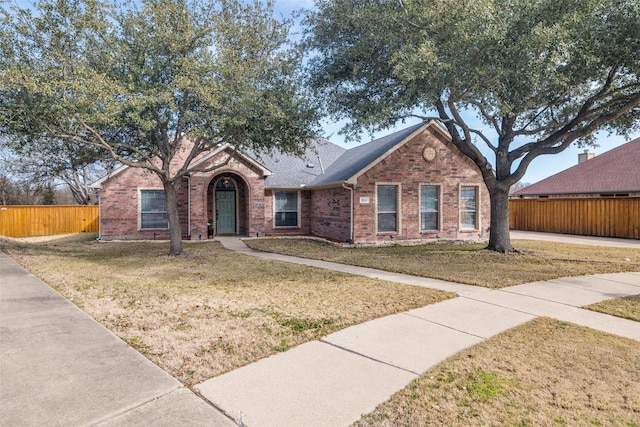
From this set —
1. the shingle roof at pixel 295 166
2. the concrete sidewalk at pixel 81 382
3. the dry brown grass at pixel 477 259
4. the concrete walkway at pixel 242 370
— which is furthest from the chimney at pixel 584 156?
the concrete sidewalk at pixel 81 382

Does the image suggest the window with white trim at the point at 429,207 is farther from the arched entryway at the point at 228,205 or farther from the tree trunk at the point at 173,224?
the tree trunk at the point at 173,224

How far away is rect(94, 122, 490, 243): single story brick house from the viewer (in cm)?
1486

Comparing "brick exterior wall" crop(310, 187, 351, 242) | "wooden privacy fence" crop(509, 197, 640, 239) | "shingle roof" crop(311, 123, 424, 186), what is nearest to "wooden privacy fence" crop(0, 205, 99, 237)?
"brick exterior wall" crop(310, 187, 351, 242)

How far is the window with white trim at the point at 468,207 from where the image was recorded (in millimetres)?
16141

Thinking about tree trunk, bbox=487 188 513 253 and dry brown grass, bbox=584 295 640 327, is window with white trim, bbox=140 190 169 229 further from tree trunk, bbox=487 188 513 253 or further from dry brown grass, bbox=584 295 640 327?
dry brown grass, bbox=584 295 640 327

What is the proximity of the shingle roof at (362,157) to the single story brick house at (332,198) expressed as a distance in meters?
0.10

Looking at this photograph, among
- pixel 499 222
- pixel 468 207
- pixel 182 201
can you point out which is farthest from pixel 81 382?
pixel 468 207

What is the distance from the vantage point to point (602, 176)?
21.1m

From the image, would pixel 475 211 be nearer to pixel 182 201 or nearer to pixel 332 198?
pixel 332 198

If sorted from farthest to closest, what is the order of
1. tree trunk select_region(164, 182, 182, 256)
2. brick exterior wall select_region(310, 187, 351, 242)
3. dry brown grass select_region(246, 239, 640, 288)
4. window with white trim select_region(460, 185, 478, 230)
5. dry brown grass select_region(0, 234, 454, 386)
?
window with white trim select_region(460, 185, 478, 230) → brick exterior wall select_region(310, 187, 351, 242) → tree trunk select_region(164, 182, 182, 256) → dry brown grass select_region(246, 239, 640, 288) → dry brown grass select_region(0, 234, 454, 386)

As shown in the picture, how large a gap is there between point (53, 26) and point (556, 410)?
472 inches

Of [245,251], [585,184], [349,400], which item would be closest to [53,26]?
[245,251]

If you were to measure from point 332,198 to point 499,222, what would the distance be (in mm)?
6447

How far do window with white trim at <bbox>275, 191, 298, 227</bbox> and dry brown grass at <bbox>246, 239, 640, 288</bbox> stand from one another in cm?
246
